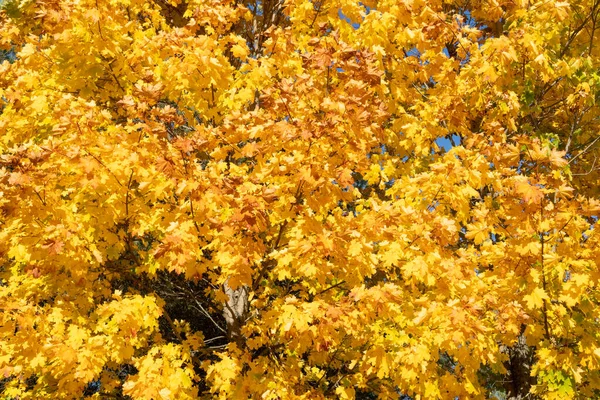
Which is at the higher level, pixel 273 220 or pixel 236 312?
pixel 273 220

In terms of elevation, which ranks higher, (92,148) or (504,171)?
(504,171)

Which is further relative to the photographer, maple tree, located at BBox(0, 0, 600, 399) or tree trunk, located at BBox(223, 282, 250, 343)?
tree trunk, located at BBox(223, 282, 250, 343)

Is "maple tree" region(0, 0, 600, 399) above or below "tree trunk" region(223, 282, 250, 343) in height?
above

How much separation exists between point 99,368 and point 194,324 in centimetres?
940

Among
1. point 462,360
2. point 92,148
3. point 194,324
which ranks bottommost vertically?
point 194,324

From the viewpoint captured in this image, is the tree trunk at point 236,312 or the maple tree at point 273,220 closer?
the maple tree at point 273,220

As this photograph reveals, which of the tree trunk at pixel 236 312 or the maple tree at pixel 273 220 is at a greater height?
the maple tree at pixel 273 220

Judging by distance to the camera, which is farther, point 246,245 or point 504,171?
point 504,171

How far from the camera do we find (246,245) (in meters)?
4.36

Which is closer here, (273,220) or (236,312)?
(273,220)

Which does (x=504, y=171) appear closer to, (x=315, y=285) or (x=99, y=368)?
(x=315, y=285)

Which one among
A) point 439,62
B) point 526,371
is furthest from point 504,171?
point 526,371

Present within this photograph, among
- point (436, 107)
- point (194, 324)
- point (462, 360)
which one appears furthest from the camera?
point (194, 324)

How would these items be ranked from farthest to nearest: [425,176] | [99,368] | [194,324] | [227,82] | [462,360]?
[194,324], [227,82], [425,176], [462,360], [99,368]
